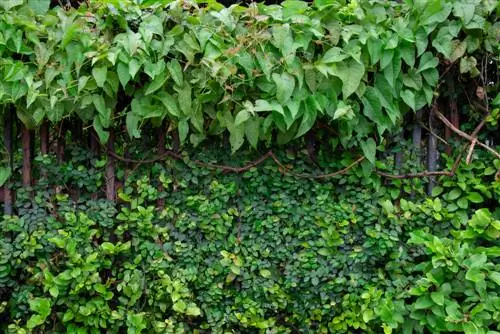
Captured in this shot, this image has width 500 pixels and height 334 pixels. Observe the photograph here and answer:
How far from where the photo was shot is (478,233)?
238cm

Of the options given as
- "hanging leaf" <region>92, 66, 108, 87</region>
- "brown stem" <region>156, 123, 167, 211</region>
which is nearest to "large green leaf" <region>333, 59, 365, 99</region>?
"brown stem" <region>156, 123, 167, 211</region>

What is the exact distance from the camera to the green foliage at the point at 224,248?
247 cm

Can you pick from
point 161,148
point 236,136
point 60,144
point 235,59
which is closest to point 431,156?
point 236,136

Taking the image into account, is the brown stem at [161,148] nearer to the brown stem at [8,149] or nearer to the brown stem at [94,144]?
the brown stem at [94,144]

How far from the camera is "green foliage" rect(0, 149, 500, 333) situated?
8.11 ft

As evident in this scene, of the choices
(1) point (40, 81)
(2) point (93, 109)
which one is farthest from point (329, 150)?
(1) point (40, 81)

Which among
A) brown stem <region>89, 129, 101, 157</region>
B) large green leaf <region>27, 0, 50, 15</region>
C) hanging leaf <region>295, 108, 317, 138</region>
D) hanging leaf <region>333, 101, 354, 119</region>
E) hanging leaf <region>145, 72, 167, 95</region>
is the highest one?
large green leaf <region>27, 0, 50, 15</region>

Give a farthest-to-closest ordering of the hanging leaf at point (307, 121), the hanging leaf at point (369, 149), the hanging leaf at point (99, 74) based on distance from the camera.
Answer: the hanging leaf at point (369, 149) < the hanging leaf at point (307, 121) < the hanging leaf at point (99, 74)

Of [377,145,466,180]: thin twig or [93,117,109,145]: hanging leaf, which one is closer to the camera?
[93,117,109,145]: hanging leaf

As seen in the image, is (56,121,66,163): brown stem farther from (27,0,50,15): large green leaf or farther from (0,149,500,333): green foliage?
(27,0,50,15): large green leaf

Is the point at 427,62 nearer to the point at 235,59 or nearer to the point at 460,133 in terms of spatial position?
the point at 460,133

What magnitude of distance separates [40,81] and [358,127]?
5.20 ft

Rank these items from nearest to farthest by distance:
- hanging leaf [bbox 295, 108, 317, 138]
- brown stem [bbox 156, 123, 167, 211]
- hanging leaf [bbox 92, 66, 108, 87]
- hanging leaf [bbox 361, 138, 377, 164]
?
1. hanging leaf [bbox 92, 66, 108, 87]
2. hanging leaf [bbox 295, 108, 317, 138]
3. hanging leaf [bbox 361, 138, 377, 164]
4. brown stem [bbox 156, 123, 167, 211]

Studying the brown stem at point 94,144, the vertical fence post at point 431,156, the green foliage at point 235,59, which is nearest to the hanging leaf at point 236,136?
the green foliage at point 235,59
